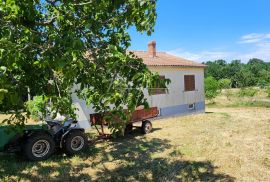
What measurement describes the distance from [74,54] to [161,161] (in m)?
6.32

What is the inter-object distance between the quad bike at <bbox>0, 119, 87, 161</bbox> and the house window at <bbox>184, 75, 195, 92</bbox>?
38.8 feet

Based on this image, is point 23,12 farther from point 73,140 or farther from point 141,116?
point 141,116

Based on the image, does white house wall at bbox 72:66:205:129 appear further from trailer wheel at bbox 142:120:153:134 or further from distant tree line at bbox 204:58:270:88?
distant tree line at bbox 204:58:270:88

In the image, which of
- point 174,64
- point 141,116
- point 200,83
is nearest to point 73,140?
point 141,116

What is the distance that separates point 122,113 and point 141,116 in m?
9.28

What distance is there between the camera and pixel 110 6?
16.6ft

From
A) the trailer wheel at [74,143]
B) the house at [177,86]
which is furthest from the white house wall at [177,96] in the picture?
the trailer wheel at [74,143]

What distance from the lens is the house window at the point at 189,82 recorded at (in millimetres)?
20750

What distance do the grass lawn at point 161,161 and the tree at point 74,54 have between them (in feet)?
11.5

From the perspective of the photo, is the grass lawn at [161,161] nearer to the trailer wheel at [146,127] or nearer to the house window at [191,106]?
the trailer wheel at [146,127]

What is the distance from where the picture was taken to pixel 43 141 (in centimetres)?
929

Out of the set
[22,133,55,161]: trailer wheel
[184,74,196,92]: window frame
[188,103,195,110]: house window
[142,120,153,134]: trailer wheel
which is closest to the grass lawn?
[22,133,55,161]: trailer wheel

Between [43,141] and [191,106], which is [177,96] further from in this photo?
[43,141]

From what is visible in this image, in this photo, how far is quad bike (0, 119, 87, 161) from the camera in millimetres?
9086
